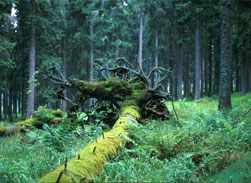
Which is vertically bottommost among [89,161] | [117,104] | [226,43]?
[89,161]

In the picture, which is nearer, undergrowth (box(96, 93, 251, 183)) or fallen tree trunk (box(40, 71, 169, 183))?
fallen tree trunk (box(40, 71, 169, 183))

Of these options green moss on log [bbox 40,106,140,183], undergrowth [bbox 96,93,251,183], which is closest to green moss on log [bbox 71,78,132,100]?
undergrowth [bbox 96,93,251,183]

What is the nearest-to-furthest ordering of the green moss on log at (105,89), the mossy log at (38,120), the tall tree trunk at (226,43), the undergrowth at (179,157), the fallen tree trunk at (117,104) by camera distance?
the fallen tree trunk at (117,104)
the undergrowth at (179,157)
the green moss on log at (105,89)
the mossy log at (38,120)
the tall tree trunk at (226,43)

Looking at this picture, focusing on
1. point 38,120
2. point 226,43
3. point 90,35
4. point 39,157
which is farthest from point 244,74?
point 39,157

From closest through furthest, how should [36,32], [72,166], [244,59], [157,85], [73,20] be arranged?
1. [72,166]
2. [157,85]
3. [36,32]
4. [244,59]
5. [73,20]

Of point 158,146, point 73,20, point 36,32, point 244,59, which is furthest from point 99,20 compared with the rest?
point 158,146

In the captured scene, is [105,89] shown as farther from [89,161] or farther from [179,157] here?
[89,161]

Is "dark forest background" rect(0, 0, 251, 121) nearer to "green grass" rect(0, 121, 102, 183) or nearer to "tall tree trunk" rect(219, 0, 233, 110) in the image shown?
"tall tree trunk" rect(219, 0, 233, 110)

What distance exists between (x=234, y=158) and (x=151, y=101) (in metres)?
5.54

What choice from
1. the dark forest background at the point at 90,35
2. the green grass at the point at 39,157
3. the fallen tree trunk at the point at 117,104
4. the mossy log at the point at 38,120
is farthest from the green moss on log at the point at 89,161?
the dark forest background at the point at 90,35

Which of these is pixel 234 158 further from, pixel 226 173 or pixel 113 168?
pixel 113 168

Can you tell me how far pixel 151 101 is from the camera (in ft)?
29.3

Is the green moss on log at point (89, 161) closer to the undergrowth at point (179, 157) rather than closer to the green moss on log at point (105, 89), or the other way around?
the undergrowth at point (179, 157)

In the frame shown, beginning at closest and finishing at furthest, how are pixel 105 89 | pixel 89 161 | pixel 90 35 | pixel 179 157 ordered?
1. pixel 89 161
2. pixel 179 157
3. pixel 105 89
4. pixel 90 35
